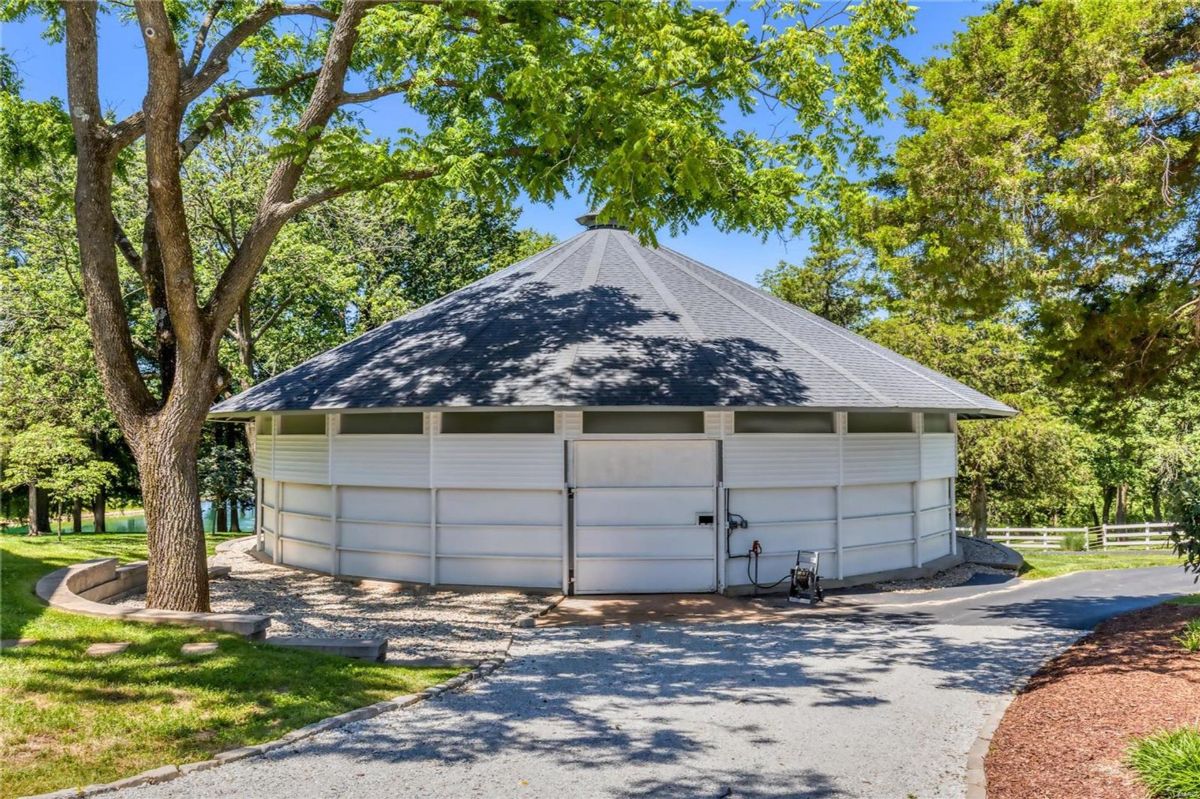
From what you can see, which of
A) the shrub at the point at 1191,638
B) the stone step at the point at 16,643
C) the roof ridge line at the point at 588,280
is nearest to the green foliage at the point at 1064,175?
the shrub at the point at 1191,638

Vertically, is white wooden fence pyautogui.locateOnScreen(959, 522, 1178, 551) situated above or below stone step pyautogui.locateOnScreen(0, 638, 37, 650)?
below

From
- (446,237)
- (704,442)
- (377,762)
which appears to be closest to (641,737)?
(377,762)

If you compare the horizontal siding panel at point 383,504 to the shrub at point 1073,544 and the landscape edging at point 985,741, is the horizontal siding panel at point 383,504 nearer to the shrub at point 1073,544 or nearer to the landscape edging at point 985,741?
the landscape edging at point 985,741

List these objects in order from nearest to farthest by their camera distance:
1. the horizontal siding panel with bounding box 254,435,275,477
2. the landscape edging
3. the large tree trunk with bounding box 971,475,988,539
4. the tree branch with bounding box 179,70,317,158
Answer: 1. the landscape edging
2. the tree branch with bounding box 179,70,317,158
3. the horizontal siding panel with bounding box 254,435,275,477
4. the large tree trunk with bounding box 971,475,988,539

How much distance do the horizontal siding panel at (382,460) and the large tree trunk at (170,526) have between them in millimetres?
3998

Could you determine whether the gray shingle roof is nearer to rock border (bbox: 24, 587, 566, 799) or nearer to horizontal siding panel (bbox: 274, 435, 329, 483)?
horizontal siding panel (bbox: 274, 435, 329, 483)

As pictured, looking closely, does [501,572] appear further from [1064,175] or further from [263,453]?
[1064,175]

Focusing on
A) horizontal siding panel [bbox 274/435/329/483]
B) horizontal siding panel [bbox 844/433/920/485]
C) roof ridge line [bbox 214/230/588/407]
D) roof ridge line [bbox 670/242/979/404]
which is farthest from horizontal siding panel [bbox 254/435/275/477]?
horizontal siding panel [bbox 844/433/920/485]

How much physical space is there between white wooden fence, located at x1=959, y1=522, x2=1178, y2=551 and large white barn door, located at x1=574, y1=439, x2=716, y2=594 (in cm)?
2091

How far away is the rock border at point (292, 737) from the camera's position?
5.17 metres

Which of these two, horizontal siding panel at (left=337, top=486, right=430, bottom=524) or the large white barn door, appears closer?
the large white barn door

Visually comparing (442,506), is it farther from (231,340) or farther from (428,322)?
(231,340)

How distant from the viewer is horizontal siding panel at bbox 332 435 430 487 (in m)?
13.3

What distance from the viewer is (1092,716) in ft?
21.7
